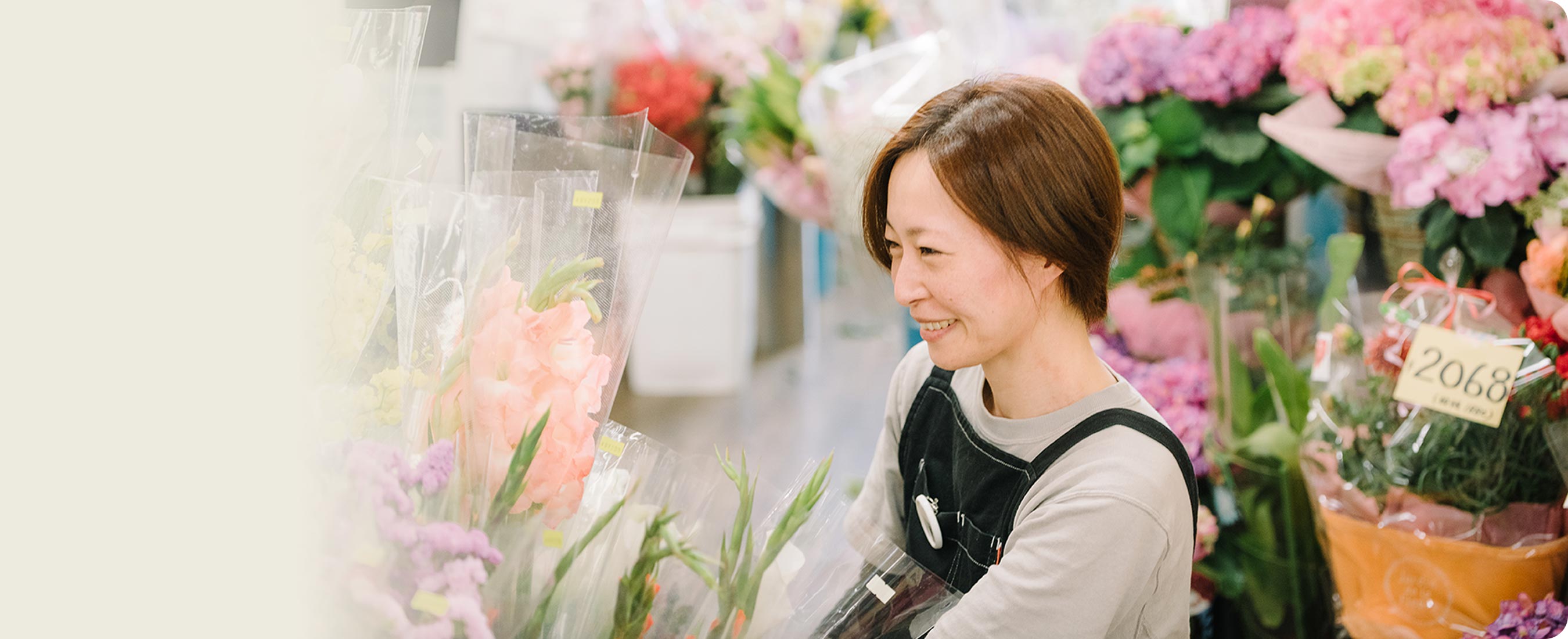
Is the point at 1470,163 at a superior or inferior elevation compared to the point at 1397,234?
superior

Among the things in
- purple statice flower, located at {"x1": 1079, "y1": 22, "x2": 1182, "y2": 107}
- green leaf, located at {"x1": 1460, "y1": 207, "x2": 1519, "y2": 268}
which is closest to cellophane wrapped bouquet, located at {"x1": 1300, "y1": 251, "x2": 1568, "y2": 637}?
green leaf, located at {"x1": 1460, "y1": 207, "x2": 1519, "y2": 268}

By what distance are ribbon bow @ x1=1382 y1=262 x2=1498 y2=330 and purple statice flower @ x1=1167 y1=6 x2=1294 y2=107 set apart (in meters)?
0.46

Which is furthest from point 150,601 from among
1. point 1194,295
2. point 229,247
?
point 1194,295

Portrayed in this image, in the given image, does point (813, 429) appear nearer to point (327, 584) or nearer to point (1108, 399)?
point (1108, 399)

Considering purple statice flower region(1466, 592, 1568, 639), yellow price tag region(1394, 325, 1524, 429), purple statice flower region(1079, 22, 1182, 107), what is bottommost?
purple statice flower region(1466, 592, 1568, 639)

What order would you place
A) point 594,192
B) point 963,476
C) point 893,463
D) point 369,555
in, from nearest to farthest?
point 369,555 → point 594,192 → point 963,476 → point 893,463

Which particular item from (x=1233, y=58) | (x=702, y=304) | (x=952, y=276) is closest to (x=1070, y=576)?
(x=952, y=276)

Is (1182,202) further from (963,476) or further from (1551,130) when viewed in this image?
(963,476)

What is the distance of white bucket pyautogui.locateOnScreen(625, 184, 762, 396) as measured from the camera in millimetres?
3961

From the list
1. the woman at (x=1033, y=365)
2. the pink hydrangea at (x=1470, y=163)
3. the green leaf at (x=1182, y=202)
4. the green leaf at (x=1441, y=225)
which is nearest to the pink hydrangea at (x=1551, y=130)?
the pink hydrangea at (x=1470, y=163)

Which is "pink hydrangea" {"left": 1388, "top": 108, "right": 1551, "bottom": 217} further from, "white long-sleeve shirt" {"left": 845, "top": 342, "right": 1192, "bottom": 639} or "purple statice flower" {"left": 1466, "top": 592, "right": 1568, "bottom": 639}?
"white long-sleeve shirt" {"left": 845, "top": 342, "right": 1192, "bottom": 639}

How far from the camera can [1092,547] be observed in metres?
0.90

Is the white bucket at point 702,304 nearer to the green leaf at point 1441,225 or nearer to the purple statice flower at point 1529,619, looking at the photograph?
the green leaf at point 1441,225

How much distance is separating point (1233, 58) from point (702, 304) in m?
2.44
